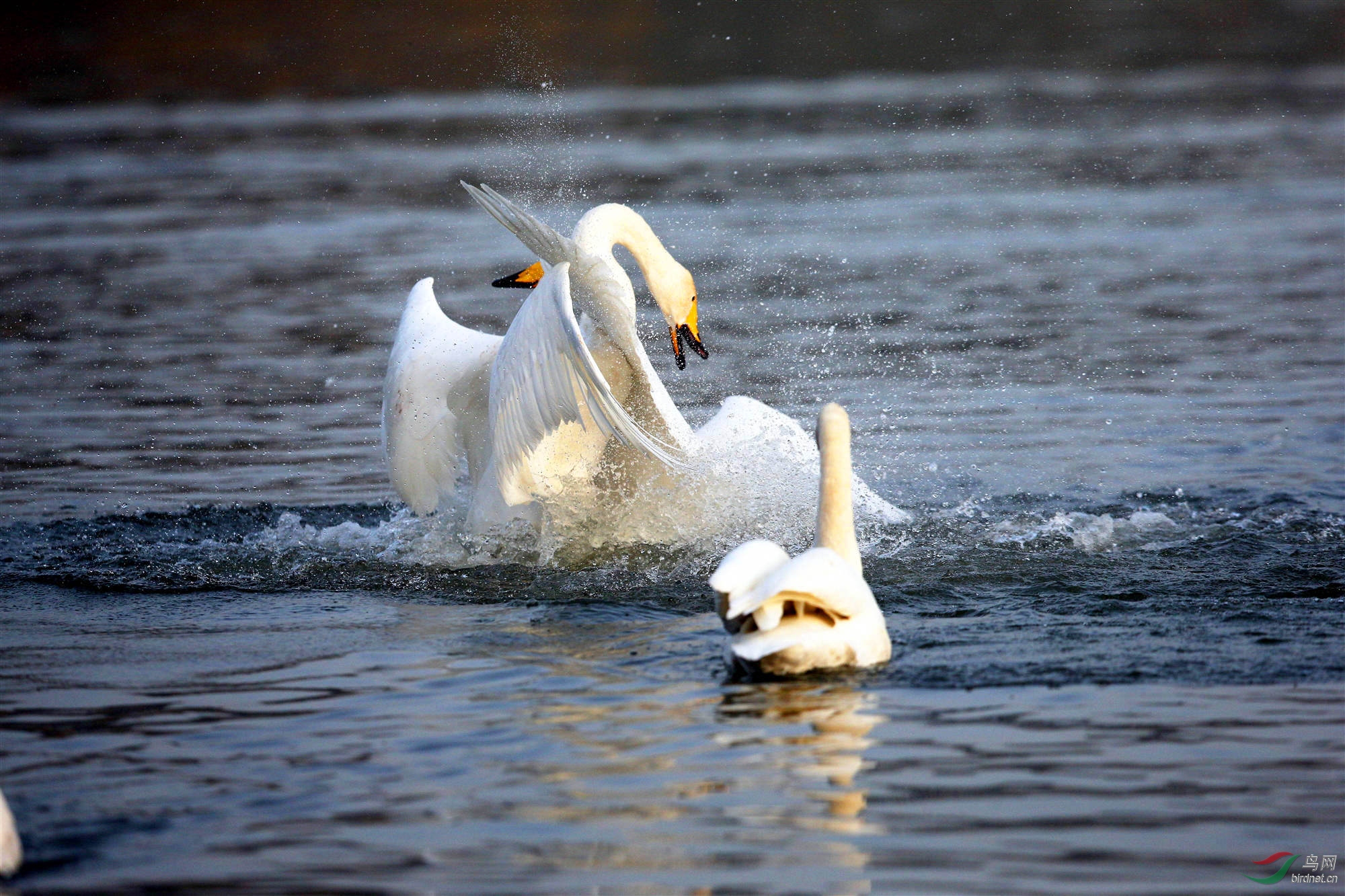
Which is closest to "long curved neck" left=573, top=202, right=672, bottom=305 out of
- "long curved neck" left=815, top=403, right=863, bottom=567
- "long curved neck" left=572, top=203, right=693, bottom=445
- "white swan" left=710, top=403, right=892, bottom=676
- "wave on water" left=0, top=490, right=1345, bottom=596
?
"long curved neck" left=572, top=203, right=693, bottom=445

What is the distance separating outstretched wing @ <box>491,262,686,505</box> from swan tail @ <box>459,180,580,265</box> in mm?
84

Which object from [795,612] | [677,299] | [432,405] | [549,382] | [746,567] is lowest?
[795,612]

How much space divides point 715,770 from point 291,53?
105 ft

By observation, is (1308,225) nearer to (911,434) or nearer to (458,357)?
(911,434)

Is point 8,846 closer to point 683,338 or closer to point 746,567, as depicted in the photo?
point 746,567

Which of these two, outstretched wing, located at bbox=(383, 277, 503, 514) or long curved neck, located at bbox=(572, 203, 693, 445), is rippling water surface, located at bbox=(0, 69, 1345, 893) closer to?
outstretched wing, located at bbox=(383, 277, 503, 514)

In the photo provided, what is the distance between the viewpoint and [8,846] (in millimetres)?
4484

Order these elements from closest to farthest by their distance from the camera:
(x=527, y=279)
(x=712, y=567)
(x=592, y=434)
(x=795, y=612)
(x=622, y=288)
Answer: (x=795, y=612) < (x=622, y=288) < (x=712, y=567) < (x=592, y=434) < (x=527, y=279)

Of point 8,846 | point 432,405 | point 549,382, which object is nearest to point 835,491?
point 549,382

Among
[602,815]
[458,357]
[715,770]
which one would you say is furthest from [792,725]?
[458,357]

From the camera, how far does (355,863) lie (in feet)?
15.0

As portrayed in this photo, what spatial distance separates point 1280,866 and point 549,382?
406 cm

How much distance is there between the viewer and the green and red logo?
429 centimetres

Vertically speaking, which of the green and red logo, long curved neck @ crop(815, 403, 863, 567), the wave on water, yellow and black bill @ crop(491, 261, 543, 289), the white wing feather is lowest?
the green and red logo
